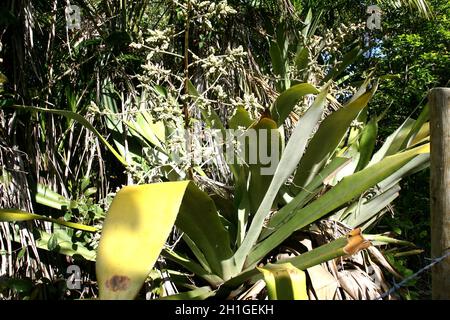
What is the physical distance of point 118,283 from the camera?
1.32m

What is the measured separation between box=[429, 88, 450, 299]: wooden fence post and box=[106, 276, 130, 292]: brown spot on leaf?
→ 1206 millimetres

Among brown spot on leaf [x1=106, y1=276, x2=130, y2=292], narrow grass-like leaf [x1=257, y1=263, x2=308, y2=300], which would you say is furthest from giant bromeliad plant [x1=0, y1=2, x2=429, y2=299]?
brown spot on leaf [x1=106, y1=276, x2=130, y2=292]

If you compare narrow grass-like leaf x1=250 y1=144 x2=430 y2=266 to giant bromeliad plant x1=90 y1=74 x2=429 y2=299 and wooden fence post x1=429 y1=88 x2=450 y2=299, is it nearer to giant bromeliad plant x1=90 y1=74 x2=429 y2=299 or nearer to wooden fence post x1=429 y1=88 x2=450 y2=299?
giant bromeliad plant x1=90 y1=74 x2=429 y2=299

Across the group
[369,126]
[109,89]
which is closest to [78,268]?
[109,89]

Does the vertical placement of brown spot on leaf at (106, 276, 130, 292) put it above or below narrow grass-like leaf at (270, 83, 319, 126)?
below

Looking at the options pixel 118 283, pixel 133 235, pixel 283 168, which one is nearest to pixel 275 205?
pixel 283 168

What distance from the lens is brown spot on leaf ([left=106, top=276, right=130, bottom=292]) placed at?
132 cm

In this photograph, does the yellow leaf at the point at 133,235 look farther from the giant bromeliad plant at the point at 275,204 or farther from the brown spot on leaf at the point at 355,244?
the brown spot on leaf at the point at 355,244

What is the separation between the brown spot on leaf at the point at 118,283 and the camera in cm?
132

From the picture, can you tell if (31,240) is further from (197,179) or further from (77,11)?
(77,11)

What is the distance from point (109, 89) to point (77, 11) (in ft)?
1.75

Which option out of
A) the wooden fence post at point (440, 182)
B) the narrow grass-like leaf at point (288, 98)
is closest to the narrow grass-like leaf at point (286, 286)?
the wooden fence post at point (440, 182)

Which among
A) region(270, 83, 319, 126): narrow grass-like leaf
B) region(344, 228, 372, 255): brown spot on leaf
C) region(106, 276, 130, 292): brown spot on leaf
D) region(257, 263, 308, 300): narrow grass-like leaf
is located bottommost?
region(257, 263, 308, 300): narrow grass-like leaf

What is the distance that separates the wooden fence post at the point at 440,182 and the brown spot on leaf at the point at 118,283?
1206 mm
